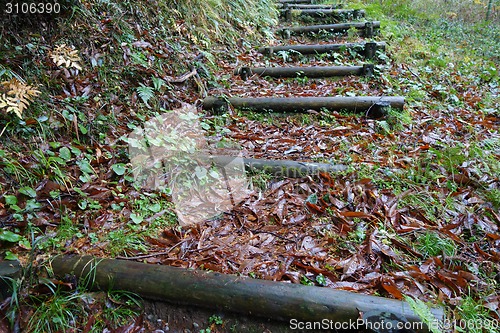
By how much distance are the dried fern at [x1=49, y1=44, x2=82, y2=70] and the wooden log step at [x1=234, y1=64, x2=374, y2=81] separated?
9.37 feet

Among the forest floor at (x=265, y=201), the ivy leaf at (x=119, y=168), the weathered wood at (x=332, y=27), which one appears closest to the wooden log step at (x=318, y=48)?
the weathered wood at (x=332, y=27)

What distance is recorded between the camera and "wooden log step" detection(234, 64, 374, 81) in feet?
18.1

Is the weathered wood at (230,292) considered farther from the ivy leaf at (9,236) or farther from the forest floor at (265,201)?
the ivy leaf at (9,236)

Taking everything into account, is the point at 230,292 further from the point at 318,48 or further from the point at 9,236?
the point at 318,48

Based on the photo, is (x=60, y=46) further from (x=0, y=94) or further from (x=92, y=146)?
(x=92, y=146)

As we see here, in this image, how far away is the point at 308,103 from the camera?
14.8ft

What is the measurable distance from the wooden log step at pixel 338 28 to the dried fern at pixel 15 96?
242 inches

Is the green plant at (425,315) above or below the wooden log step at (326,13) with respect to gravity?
below

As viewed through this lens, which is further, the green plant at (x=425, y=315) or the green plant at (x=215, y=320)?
the green plant at (x=215, y=320)

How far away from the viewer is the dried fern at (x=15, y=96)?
2.63 metres

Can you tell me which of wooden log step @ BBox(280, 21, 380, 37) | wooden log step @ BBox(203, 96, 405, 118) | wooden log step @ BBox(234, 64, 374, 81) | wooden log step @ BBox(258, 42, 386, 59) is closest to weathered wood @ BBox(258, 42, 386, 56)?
wooden log step @ BBox(258, 42, 386, 59)

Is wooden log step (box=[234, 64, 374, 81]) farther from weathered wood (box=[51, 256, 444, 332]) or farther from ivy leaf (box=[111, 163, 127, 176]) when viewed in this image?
weathered wood (box=[51, 256, 444, 332])

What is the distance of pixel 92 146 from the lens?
319 centimetres

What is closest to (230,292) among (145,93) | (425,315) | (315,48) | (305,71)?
(425,315)
